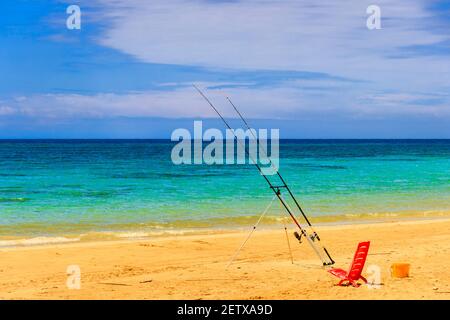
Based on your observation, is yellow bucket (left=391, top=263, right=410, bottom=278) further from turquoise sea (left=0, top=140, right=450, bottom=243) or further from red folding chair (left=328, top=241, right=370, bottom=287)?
turquoise sea (left=0, top=140, right=450, bottom=243)

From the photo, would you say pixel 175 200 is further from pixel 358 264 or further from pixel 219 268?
pixel 358 264

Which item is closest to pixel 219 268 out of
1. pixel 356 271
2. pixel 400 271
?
pixel 356 271

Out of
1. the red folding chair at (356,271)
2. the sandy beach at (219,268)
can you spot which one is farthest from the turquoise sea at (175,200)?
the red folding chair at (356,271)

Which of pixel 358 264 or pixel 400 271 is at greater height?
pixel 358 264

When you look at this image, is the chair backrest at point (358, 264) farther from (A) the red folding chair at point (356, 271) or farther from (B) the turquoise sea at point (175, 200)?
(B) the turquoise sea at point (175, 200)

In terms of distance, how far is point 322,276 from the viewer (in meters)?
10.1

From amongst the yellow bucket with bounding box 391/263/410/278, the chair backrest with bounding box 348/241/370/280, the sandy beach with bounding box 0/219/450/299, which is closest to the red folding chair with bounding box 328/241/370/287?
the chair backrest with bounding box 348/241/370/280

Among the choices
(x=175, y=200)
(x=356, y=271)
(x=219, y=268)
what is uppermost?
(x=175, y=200)

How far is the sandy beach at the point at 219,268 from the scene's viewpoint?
905cm

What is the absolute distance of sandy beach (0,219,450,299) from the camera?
29.7 feet

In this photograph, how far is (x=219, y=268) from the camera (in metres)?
11.0

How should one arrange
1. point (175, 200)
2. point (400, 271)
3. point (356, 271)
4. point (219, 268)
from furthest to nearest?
point (175, 200) < point (219, 268) < point (400, 271) < point (356, 271)

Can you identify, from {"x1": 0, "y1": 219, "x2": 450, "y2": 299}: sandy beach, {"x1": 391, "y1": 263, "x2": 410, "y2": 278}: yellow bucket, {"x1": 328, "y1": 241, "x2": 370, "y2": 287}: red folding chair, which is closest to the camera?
{"x1": 0, "y1": 219, "x2": 450, "y2": 299}: sandy beach
